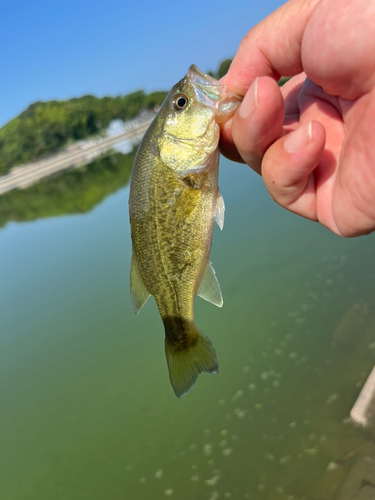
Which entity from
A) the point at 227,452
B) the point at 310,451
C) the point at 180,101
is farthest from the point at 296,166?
the point at 227,452

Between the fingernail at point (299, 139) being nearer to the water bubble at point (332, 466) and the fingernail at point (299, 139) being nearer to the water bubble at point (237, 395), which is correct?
the water bubble at point (332, 466)

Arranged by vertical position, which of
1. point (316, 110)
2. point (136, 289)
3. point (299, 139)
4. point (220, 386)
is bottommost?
point (220, 386)

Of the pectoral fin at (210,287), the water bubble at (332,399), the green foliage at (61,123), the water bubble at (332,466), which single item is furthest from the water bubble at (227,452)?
the green foliage at (61,123)

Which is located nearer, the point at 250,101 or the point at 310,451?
the point at 250,101

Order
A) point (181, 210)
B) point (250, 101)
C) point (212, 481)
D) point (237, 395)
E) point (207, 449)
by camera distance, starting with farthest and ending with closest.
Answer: point (237, 395)
point (207, 449)
point (212, 481)
point (181, 210)
point (250, 101)

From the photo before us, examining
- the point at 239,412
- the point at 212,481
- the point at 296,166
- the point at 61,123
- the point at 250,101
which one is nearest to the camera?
the point at 250,101

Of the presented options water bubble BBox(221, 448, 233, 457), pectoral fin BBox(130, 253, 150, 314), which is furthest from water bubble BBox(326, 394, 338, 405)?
pectoral fin BBox(130, 253, 150, 314)

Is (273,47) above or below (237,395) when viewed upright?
above

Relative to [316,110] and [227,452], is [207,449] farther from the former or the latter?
[316,110]

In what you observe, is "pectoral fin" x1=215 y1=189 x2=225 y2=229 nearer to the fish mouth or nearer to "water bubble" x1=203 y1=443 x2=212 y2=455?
the fish mouth
